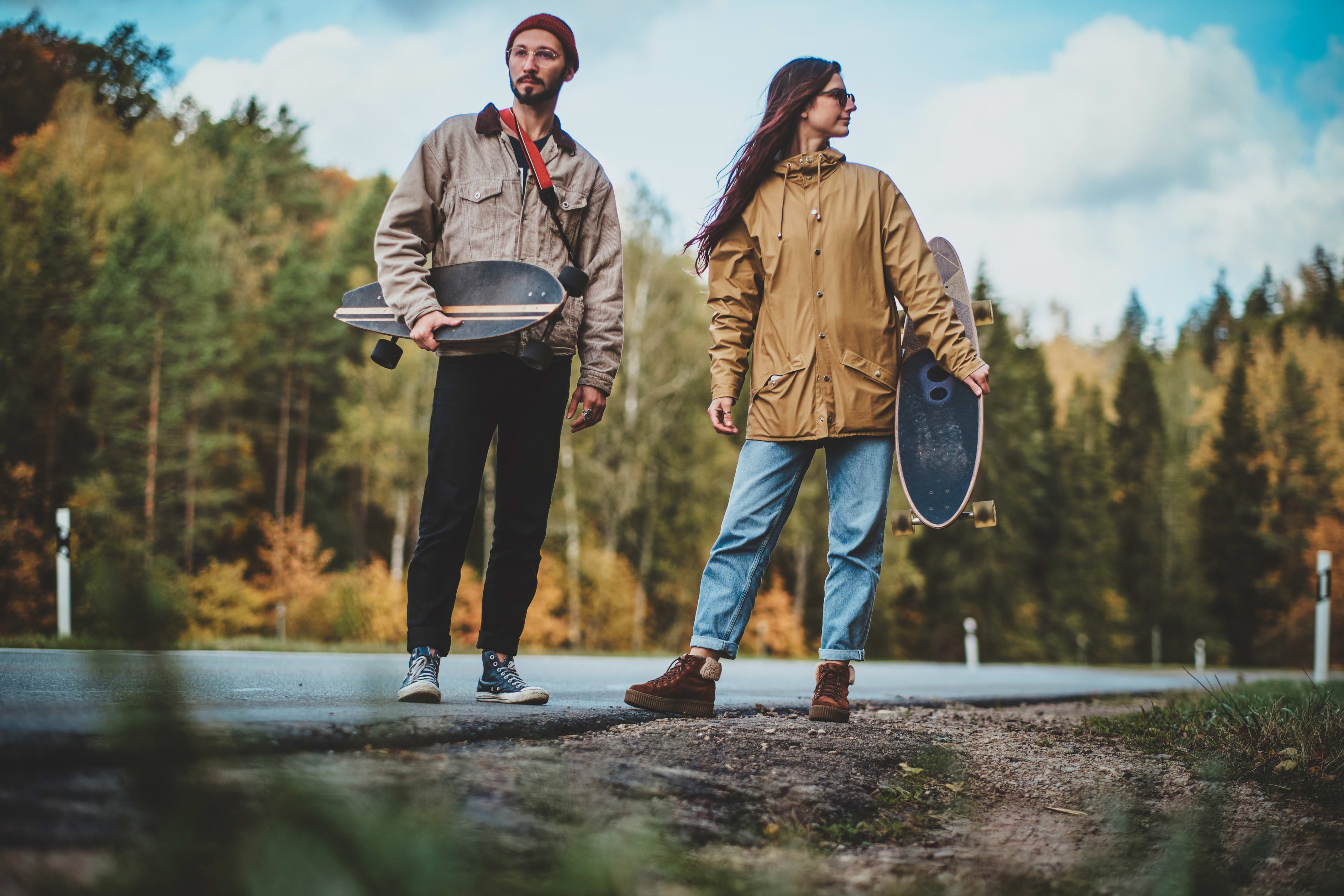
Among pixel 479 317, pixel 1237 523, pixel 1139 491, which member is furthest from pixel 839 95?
pixel 1237 523

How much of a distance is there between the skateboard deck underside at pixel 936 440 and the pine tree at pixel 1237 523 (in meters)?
50.9

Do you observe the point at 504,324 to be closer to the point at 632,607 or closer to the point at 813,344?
the point at 813,344

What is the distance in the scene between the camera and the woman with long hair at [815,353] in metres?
3.49

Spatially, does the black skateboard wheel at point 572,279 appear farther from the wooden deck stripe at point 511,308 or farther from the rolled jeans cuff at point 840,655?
the rolled jeans cuff at point 840,655

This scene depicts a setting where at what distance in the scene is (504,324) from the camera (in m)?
3.18

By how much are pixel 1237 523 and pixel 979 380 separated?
52.2m

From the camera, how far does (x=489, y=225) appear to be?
3.40 m

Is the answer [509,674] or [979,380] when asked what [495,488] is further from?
[979,380]

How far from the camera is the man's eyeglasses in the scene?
135 inches

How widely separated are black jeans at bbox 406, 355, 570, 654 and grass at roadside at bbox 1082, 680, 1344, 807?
2429 millimetres

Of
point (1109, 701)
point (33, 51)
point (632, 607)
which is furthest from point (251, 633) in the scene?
point (1109, 701)

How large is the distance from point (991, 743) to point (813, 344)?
162 cm

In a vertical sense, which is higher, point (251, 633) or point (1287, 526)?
point (1287, 526)

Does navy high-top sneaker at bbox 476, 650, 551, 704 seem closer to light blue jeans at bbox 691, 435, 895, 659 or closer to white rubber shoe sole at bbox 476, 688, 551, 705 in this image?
white rubber shoe sole at bbox 476, 688, 551, 705
